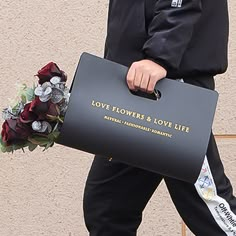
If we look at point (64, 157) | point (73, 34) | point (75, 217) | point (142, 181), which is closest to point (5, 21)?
point (73, 34)

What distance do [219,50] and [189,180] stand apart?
0.49 metres

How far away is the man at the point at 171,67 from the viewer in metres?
2.47

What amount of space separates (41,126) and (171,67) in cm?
48

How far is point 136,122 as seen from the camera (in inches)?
96.2

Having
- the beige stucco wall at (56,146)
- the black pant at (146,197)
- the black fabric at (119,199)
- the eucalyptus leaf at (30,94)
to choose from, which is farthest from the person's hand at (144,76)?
the beige stucco wall at (56,146)

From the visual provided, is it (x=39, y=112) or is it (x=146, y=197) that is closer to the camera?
(x=39, y=112)

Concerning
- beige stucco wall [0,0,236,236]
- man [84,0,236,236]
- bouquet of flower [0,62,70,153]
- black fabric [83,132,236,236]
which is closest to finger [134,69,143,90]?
man [84,0,236,236]

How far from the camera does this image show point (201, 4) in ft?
8.39

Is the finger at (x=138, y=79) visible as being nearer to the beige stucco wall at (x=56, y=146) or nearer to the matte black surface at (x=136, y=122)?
the matte black surface at (x=136, y=122)

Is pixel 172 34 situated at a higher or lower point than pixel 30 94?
higher

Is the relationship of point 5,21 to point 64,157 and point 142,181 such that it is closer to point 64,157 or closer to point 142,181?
point 64,157

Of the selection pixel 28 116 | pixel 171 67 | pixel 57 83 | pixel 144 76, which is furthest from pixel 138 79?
pixel 28 116

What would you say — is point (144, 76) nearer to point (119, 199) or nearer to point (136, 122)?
point (136, 122)

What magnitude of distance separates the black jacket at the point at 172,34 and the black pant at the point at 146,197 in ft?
0.31
